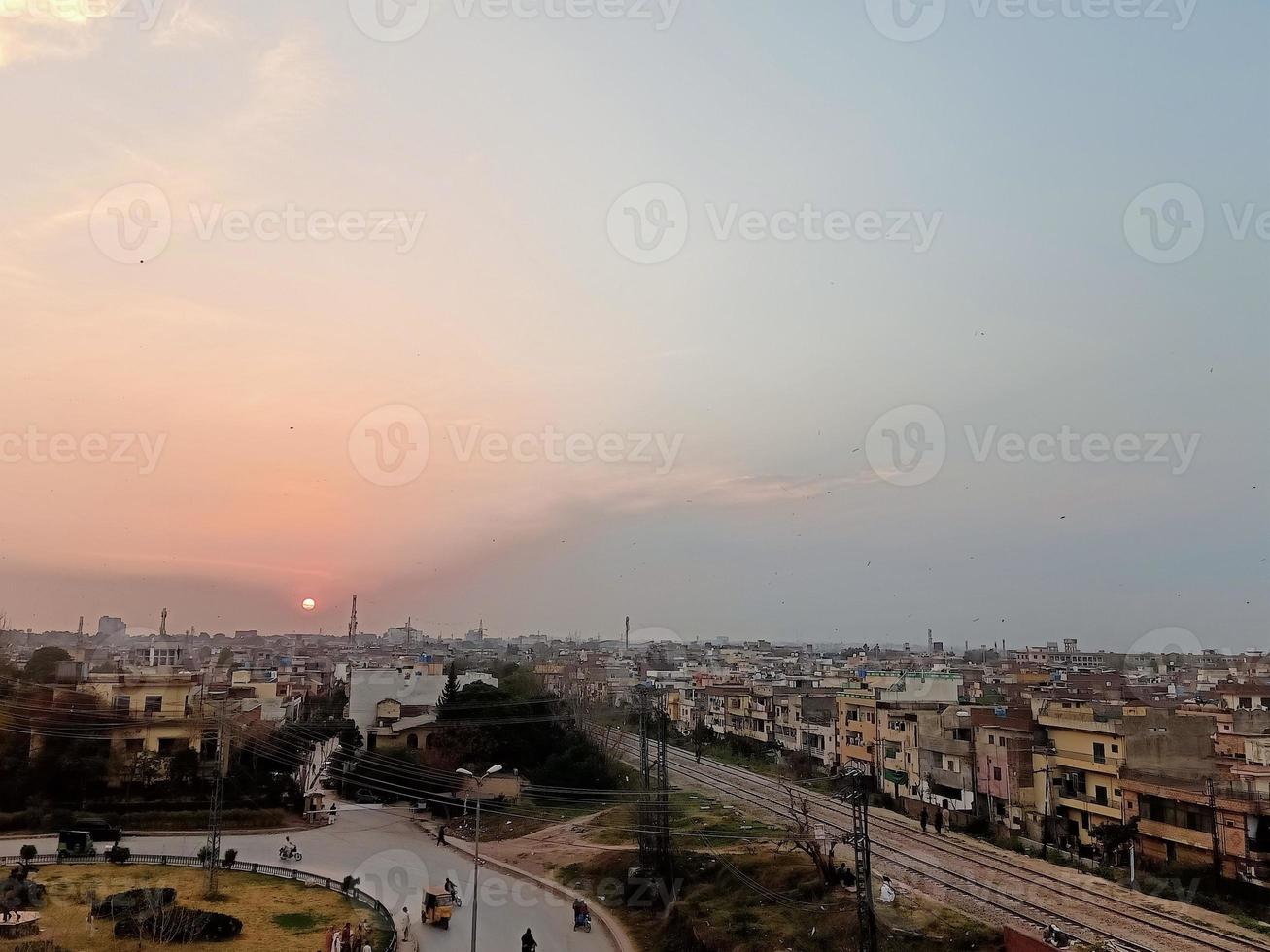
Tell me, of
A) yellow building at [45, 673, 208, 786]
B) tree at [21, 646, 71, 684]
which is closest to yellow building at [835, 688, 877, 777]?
yellow building at [45, 673, 208, 786]

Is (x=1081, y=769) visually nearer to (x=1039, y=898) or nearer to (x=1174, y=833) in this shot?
(x=1174, y=833)

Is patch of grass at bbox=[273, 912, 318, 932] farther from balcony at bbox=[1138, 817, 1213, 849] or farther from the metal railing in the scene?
balcony at bbox=[1138, 817, 1213, 849]

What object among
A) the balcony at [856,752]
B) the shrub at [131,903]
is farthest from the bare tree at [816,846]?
the shrub at [131,903]

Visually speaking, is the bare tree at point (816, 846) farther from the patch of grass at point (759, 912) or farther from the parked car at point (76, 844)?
the parked car at point (76, 844)

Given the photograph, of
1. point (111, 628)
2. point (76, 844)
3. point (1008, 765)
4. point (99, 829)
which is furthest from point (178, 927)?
point (111, 628)

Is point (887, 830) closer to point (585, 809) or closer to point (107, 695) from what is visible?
point (585, 809)

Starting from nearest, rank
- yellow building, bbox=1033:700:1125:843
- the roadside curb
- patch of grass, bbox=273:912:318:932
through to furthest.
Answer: patch of grass, bbox=273:912:318:932 → the roadside curb → yellow building, bbox=1033:700:1125:843

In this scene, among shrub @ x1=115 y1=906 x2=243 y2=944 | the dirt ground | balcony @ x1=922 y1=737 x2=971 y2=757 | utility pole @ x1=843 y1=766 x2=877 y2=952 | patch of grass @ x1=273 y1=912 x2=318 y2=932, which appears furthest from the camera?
balcony @ x1=922 y1=737 x2=971 y2=757
